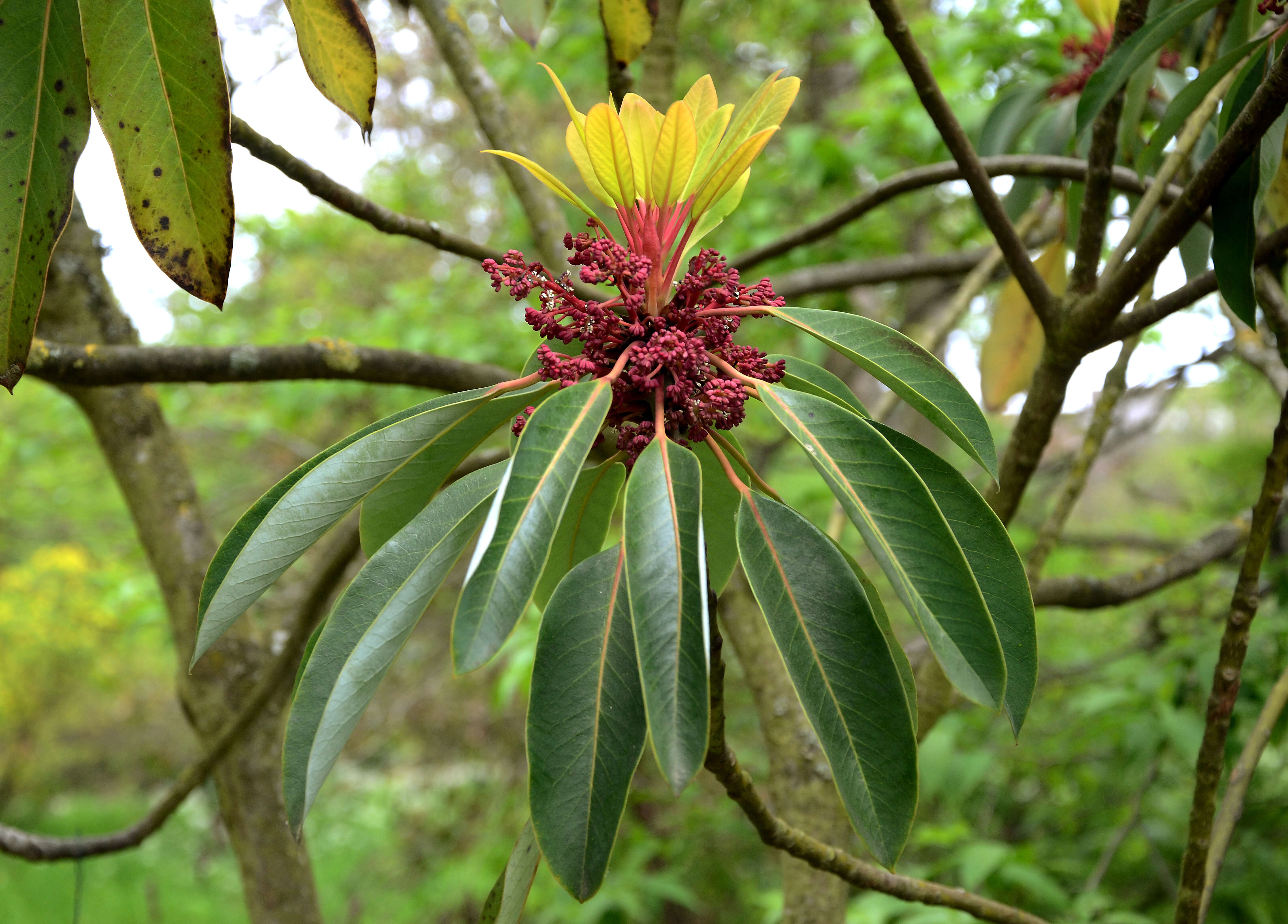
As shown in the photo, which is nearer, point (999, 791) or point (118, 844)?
point (118, 844)

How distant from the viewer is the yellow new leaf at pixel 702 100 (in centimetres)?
81

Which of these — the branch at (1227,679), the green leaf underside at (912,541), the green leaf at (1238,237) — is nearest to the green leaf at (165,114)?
the green leaf underside at (912,541)

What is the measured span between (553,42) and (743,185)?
3.41 metres

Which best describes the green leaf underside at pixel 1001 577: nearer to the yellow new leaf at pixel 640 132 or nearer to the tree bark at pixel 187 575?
the yellow new leaf at pixel 640 132

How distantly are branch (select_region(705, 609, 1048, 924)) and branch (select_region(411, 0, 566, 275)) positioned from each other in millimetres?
1087

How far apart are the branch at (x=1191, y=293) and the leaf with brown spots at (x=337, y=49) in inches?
32.8

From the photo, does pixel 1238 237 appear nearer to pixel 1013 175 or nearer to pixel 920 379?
pixel 920 379

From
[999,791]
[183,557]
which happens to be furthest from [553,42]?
[999,791]

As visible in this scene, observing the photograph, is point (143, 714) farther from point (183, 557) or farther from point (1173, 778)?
point (1173, 778)

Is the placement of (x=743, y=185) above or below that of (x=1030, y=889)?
above

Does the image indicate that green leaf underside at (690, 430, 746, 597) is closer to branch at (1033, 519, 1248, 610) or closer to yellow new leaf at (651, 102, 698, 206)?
yellow new leaf at (651, 102, 698, 206)

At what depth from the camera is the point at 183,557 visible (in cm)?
161

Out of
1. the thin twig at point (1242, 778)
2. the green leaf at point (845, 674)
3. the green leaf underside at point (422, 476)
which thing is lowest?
the thin twig at point (1242, 778)

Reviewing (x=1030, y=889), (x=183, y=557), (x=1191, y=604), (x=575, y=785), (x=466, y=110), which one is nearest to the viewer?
(x=575, y=785)
